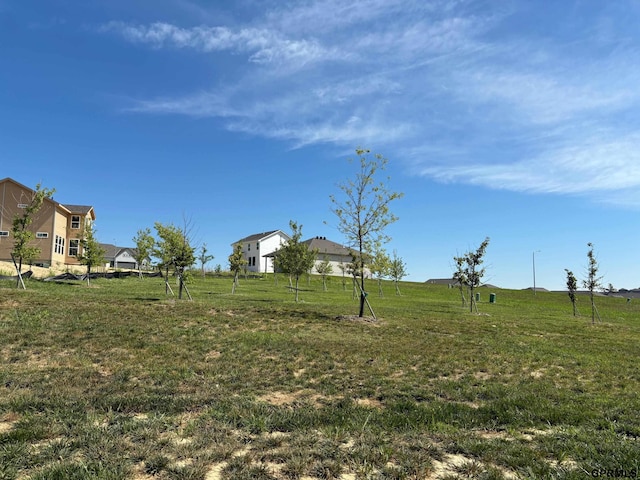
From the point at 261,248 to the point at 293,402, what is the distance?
207 ft

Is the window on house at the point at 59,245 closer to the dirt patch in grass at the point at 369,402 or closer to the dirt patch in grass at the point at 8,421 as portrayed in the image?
the dirt patch in grass at the point at 8,421

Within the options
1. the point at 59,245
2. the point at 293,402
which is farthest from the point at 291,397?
the point at 59,245

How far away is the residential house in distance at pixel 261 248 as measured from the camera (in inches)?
2694

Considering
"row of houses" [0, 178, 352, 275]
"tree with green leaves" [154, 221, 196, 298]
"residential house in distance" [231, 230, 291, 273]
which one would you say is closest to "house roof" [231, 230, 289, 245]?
"residential house in distance" [231, 230, 291, 273]

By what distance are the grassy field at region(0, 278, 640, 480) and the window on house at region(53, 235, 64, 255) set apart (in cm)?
3496

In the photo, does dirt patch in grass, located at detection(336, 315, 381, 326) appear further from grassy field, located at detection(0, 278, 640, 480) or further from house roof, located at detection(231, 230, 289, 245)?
house roof, located at detection(231, 230, 289, 245)

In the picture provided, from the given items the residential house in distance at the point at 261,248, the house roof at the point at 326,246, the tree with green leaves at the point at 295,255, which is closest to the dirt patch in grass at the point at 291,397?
the tree with green leaves at the point at 295,255

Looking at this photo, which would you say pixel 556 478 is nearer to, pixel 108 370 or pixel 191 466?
pixel 191 466

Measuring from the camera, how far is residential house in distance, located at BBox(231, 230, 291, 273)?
68438 mm

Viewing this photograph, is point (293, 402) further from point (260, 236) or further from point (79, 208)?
point (260, 236)

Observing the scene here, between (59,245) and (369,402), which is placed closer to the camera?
(369,402)

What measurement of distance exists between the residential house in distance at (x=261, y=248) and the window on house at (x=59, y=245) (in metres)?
28.7

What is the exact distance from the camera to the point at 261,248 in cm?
6900

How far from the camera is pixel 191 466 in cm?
390
